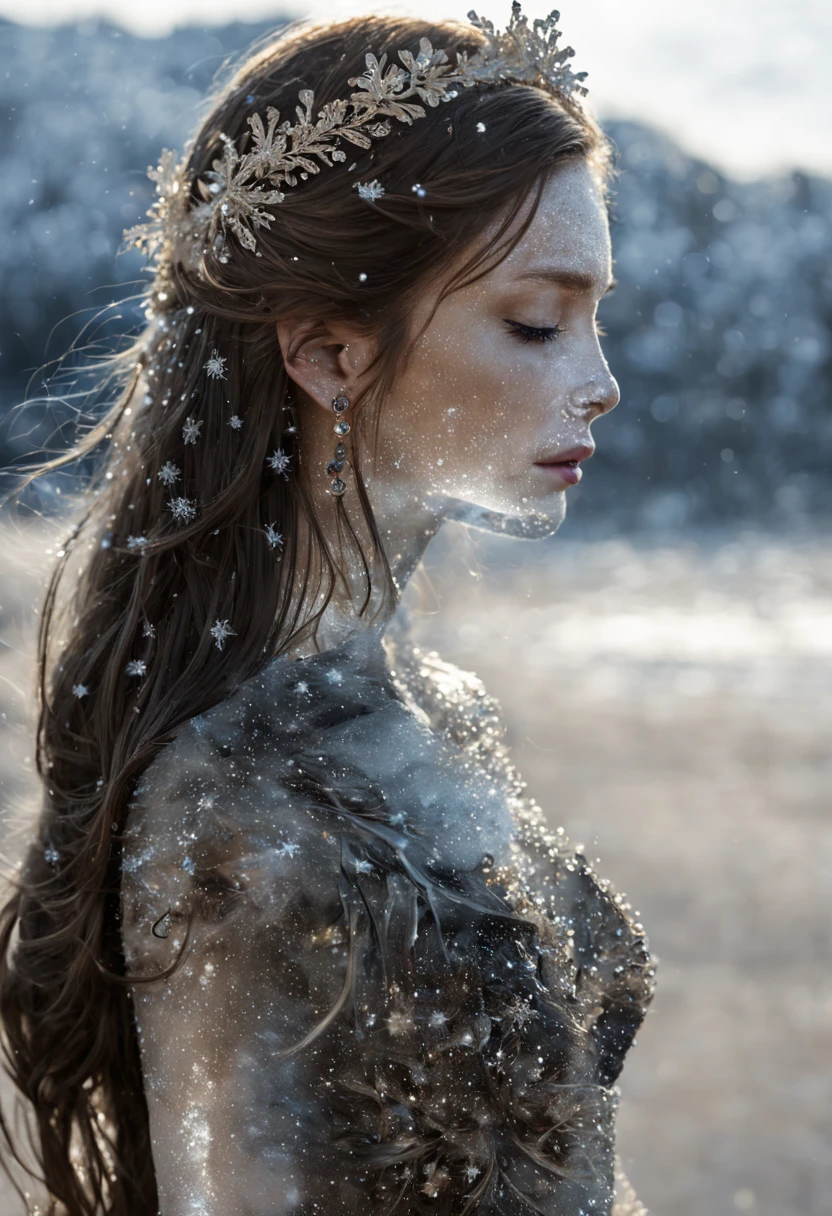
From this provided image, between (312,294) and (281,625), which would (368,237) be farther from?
(281,625)

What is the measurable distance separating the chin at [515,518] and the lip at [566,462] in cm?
3

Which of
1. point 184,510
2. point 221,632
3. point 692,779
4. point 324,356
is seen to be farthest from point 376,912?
point 692,779

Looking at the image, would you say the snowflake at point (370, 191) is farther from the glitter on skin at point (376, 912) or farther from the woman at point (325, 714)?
the glitter on skin at point (376, 912)

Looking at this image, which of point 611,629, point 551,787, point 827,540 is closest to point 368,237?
point 551,787

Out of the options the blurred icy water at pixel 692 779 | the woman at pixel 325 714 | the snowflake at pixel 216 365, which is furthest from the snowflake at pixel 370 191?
the blurred icy water at pixel 692 779

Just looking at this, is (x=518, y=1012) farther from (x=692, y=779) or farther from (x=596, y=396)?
(x=692, y=779)

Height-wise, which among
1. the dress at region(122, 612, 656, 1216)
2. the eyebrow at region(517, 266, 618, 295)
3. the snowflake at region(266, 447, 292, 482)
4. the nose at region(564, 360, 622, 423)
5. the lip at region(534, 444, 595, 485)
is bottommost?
the dress at region(122, 612, 656, 1216)

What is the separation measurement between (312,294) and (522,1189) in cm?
92

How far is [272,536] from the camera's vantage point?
134 cm

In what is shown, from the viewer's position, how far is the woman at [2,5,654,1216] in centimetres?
112

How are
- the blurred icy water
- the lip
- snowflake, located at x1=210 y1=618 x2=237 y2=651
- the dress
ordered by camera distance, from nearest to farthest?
the dress, snowflake, located at x1=210 y1=618 x2=237 y2=651, the lip, the blurred icy water

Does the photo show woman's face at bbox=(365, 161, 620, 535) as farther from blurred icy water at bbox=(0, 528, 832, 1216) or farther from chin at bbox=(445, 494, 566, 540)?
blurred icy water at bbox=(0, 528, 832, 1216)

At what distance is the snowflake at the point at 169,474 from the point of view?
4.56 ft

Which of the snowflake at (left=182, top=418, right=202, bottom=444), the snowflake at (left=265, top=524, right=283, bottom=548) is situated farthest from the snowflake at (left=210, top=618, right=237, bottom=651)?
the snowflake at (left=182, top=418, right=202, bottom=444)
